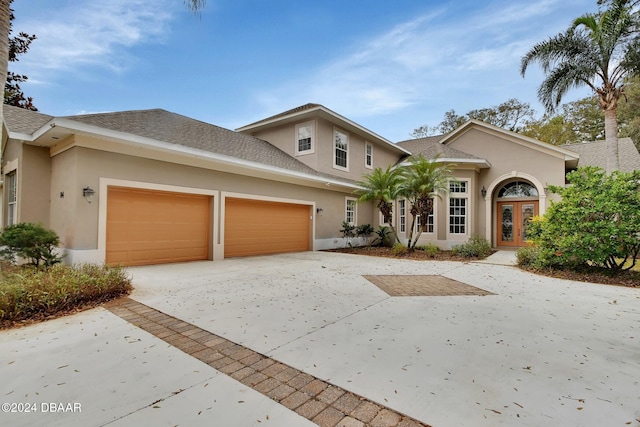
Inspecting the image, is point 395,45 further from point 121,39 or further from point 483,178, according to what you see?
point 121,39

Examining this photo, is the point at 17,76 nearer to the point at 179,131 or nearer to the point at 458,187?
the point at 179,131

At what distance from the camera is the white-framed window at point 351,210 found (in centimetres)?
1504

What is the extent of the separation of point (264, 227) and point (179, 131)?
4.50m

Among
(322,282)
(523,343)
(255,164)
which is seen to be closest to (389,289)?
(322,282)

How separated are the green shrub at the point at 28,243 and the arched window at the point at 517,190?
1677 centimetres

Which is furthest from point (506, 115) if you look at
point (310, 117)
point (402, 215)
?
point (310, 117)

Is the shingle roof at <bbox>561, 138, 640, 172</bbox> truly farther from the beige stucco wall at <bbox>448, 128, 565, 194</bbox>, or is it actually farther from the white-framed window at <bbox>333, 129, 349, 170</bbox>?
the white-framed window at <bbox>333, 129, 349, 170</bbox>

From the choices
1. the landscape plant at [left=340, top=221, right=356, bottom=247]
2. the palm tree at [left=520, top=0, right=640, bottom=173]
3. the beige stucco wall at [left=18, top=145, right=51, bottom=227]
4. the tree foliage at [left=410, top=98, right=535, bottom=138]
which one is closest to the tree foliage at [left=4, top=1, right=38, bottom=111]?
the beige stucco wall at [left=18, top=145, right=51, bottom=227]

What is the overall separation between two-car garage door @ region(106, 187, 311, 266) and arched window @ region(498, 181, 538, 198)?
10233 millimetres

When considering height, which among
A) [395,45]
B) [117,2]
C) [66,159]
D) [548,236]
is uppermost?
[395,45]

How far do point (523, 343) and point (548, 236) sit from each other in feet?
19.8

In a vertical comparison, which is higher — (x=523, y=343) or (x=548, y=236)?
(x=548, y=236)

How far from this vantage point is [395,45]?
36.2 feet

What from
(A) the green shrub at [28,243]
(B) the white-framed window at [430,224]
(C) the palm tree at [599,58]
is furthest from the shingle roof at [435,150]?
(A) the green shrub at [28,243]
